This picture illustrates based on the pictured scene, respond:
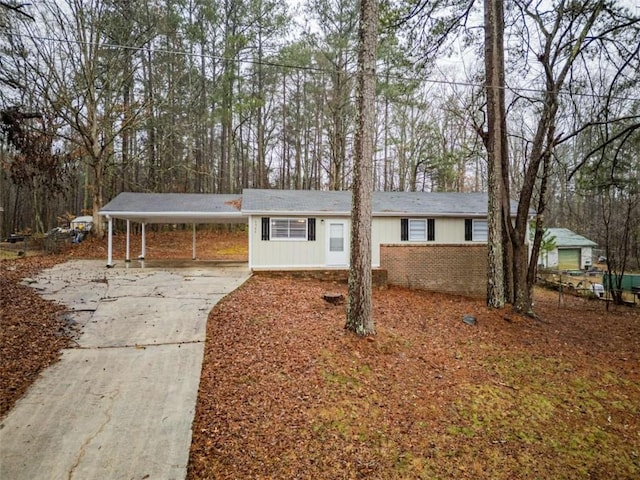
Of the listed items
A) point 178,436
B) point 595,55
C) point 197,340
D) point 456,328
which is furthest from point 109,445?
point 595,55

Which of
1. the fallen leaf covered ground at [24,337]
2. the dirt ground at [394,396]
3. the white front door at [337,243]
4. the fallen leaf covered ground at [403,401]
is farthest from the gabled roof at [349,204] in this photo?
the fallen leaf covered ground at [24,337]

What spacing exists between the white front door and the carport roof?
323 centimetres

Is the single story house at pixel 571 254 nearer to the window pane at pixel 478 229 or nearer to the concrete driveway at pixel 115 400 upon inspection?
the window pane at pixel 478 229

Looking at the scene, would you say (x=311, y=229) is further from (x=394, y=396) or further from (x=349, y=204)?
(x=394, y=396)

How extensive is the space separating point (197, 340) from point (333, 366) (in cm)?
213

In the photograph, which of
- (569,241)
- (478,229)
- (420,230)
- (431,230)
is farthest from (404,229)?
(569,241)

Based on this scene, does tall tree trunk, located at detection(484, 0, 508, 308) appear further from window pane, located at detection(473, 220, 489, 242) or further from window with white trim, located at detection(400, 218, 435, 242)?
window pane, located at detection(473, 220, 489, 242)

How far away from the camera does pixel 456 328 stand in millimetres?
7422

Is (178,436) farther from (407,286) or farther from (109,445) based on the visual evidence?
(407,286)

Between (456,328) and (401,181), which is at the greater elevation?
(401,181)

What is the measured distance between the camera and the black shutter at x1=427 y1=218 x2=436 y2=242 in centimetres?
1256

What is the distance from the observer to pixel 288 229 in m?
11.7

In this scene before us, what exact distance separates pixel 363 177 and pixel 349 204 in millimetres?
6862

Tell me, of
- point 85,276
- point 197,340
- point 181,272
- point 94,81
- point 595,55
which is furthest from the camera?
point 94,81
